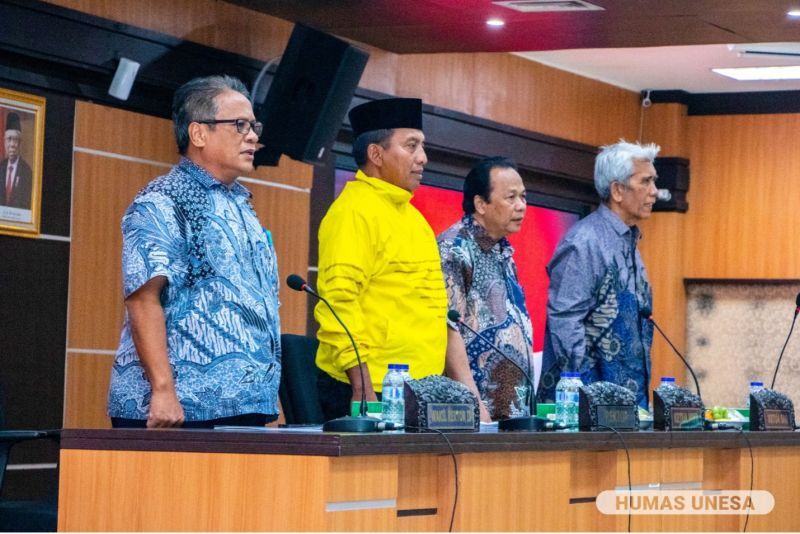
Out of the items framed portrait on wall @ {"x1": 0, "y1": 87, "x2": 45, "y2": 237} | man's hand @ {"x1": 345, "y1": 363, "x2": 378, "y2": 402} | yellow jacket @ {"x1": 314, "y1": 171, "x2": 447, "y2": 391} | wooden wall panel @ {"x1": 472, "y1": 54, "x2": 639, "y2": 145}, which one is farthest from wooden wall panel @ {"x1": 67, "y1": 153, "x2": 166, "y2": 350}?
wooden wall panel @ {"x1": 472, "y1": 54, "x2": 639, "y2": 145}

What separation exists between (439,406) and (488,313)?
164 cm

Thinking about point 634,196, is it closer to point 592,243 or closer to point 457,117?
point 592,243

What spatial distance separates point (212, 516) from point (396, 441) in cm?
37

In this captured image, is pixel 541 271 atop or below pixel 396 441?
atop

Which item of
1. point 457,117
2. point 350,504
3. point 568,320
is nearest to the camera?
point 350,504

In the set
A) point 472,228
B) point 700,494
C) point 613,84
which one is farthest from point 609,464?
point 613,84

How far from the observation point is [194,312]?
3.28 m

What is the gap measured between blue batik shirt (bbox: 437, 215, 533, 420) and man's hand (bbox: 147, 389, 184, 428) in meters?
1.54

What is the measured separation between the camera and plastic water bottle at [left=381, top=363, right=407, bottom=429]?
3201mm

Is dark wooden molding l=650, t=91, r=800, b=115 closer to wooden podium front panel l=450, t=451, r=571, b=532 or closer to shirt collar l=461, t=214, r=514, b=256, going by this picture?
shirt collar l=461, t=214, r=514, b=256

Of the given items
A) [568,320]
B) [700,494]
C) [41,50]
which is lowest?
[700,494]

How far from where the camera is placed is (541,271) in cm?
819

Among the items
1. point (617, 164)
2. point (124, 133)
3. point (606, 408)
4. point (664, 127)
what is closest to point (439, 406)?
point (606, 408)

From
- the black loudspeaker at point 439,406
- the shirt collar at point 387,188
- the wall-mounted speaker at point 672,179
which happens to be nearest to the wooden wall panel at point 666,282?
the wall-mounted speaker at point 672,179
